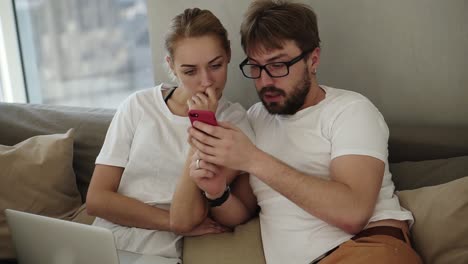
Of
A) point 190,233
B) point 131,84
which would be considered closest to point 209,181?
point 190,233

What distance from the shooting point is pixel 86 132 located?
2027 millimetres

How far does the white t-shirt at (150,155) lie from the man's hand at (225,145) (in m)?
0.29

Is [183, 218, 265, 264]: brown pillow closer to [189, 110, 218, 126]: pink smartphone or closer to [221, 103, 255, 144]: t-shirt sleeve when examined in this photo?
[221, 103, 255, 144]: t-shirt sleeve

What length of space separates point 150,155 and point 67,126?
0.67 meters

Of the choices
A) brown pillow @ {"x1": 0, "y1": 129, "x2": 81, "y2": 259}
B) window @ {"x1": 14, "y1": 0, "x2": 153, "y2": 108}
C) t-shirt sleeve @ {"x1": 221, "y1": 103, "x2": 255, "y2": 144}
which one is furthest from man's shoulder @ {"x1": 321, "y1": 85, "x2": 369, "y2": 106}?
window @ {"x1": 14, "y1": 0, "x2": 153, "y2": 108}

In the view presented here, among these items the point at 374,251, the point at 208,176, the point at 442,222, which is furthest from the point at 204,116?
the point at 442,222

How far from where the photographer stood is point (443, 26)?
5.49 ft

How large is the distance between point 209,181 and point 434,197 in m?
0.65

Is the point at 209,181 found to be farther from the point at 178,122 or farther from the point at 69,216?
the point at 69,216

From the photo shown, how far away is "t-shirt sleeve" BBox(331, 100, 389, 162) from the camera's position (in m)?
1.30

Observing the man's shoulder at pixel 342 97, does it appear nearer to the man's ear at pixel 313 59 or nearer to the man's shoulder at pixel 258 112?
the man's ear at pixel 313 59

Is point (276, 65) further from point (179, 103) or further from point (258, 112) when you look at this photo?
point (179, 103)

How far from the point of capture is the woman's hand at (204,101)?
4.65ft

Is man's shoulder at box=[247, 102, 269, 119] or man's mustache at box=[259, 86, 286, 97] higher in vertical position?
man's mustache at box=[259, 86, 286, 97]
